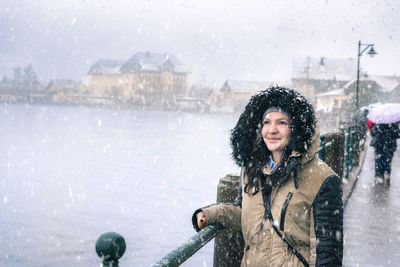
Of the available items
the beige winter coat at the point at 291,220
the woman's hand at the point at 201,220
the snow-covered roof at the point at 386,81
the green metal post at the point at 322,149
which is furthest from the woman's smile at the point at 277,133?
the snow-covered roof at the point at 386,81

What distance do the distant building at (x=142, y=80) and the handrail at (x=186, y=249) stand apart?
115237 millimetres

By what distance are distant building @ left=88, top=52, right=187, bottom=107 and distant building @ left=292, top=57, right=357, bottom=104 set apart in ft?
126

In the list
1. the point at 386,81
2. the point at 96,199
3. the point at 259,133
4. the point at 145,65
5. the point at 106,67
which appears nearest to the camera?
the point at 259,133

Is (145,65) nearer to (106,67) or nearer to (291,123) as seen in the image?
(106,67)

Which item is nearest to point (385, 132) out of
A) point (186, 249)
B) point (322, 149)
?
point (322, 149)

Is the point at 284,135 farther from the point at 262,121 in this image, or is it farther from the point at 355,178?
the point at 355,178

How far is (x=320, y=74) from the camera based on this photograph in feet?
295

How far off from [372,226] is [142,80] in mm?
119090

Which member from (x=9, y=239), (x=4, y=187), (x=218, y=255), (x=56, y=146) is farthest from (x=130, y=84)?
(x=218, y=255)

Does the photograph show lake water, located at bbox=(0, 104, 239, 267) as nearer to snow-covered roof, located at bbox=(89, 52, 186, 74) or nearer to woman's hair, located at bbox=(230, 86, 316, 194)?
woman's hair, located at bbox=(230, 86, 316, 194)

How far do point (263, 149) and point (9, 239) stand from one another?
1308 centimetres

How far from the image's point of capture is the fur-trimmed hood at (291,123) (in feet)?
7.88

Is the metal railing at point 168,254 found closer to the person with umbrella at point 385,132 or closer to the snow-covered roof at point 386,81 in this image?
the person with umbrella at point 385,132

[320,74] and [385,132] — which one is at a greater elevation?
[320,74]
